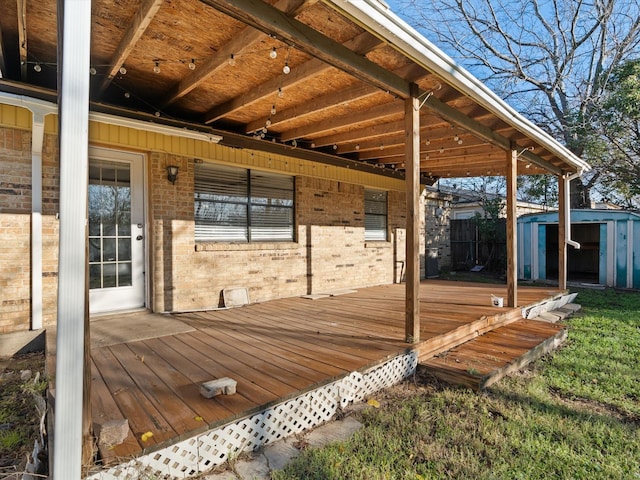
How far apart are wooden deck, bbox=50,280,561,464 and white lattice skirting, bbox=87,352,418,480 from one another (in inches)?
2.3

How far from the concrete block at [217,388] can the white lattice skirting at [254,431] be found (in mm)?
279

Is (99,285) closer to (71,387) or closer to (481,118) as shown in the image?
(71,387)

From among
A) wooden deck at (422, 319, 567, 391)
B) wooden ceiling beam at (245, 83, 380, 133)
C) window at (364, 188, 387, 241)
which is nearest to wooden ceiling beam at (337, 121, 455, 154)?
wooden ceiling beam at (245, 83, 380, 133)

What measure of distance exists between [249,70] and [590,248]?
12.5m

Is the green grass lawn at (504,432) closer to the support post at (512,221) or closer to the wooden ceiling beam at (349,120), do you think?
the support post at (512,221)

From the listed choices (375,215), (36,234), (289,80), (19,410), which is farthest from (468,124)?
(19,410)

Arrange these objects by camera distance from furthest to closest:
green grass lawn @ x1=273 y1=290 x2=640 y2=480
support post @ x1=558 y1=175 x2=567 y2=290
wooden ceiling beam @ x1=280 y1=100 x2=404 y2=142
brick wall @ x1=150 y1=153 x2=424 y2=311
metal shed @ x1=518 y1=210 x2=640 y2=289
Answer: metal shed @ x1=518 y1=210 x2=640 y2=289 < support post @ x1=558 y1=175 x2=567 y2=290 < brick wall @ x1=150 y1=153 x2=424 y2=311 < wooden ceiling beam @ x1=280 y1=100 x2=404 y2=142 < green grass lawn @ x1=273 y1=290 x2=640 y2=480

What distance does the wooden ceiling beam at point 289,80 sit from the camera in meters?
2.87

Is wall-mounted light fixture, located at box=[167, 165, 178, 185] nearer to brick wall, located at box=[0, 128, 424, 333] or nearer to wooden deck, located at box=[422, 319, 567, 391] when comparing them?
brick wall, located at box=[0, 128, 424, 333]

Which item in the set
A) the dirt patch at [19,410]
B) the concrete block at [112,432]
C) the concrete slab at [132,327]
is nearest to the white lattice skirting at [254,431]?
the concrete block at [112,432]

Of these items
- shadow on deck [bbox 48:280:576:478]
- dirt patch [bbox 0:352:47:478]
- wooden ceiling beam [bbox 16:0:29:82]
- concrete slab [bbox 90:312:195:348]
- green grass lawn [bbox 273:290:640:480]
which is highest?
wooden ceiling beam [bbox 16:0:29:82]

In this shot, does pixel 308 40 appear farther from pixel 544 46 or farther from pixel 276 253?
pixel 544 46

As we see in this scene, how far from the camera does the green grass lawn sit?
82.7 inches

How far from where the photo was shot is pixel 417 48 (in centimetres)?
287
